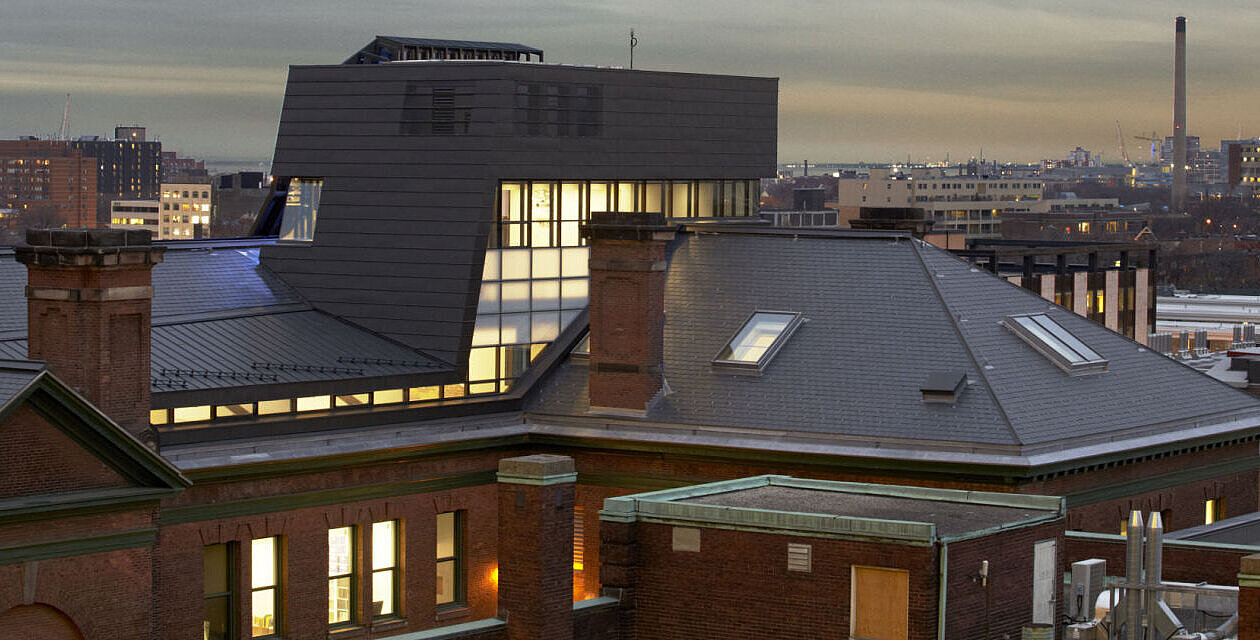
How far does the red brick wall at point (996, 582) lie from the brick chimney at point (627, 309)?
1589 centimetres

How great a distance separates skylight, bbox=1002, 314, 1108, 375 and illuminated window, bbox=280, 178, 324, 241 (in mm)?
19499

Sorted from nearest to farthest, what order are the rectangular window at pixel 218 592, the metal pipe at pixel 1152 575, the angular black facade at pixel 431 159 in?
1. the metal pipe at pixel 1152 575
2. the rectangular window at pixel 218 592
3. the angular black facade at pixel 431 159

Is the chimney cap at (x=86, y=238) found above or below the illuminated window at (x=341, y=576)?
above

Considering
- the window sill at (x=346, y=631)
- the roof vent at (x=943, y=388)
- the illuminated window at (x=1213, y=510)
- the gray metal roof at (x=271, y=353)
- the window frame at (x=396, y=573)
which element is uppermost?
the gray metal roof at (x=271, y=353)

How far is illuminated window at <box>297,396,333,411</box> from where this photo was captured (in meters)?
47.8

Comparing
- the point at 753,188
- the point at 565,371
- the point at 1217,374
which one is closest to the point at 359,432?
the point at 565,371

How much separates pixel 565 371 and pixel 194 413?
1155 centimetres

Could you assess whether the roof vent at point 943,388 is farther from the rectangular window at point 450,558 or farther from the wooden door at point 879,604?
the wooden door at point 879,604

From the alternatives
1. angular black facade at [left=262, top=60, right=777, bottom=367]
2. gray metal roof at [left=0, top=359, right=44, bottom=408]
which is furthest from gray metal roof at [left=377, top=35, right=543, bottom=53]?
gray metal roof at [left=0, top=359, right=44, bottom=408]

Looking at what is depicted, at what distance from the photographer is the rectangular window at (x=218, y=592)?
44.7m

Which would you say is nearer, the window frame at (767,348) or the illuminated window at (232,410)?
the illuminated window at (232,410)

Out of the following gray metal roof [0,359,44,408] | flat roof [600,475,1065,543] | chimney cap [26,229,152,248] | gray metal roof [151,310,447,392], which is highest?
chimney cap [26,229,152,248]

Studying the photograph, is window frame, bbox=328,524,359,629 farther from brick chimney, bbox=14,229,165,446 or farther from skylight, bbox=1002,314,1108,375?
skylight, bbox=1002,314,1108,375

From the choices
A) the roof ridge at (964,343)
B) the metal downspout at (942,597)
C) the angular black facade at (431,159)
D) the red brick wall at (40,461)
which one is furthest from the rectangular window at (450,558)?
the metal downspout at (942,597)
